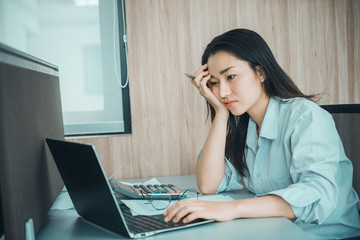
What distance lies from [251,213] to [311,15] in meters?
1.29

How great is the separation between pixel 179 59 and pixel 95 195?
1.02 meters

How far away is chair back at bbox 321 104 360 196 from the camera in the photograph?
3.86ft

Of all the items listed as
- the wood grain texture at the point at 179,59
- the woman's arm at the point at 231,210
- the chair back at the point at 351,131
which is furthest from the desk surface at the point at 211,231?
the wood grain texture at the point at 179,59

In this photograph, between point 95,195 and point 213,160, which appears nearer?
point 95,195

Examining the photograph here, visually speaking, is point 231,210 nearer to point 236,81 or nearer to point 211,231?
point 211,231

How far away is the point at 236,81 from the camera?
1218mm

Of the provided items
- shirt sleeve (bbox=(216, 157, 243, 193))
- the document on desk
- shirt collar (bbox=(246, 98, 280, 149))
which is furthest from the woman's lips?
the document on desk

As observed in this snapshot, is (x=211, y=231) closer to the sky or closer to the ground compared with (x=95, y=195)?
closer to the ground

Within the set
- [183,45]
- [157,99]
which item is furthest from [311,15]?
[157,99]

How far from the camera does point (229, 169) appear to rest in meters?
1.35

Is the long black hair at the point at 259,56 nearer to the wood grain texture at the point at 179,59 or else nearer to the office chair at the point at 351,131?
the office chair at the point at 351,131

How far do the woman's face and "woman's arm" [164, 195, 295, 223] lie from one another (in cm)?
43

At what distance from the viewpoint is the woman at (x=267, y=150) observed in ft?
2.98

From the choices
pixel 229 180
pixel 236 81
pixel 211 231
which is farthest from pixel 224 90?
pixel 211 231
